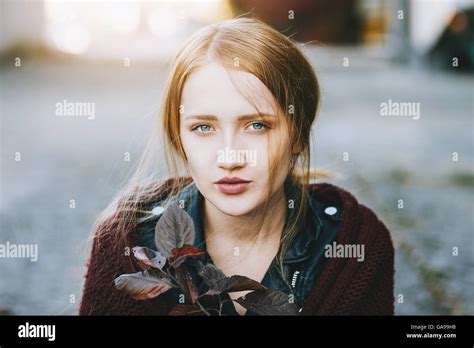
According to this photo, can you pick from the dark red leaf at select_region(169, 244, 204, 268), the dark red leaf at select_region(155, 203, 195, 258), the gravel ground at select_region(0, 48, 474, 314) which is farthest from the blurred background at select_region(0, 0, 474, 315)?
the dark red leaf at select_region(169, 244, 204, 268)

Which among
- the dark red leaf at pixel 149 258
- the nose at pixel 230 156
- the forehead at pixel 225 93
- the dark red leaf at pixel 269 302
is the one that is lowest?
the dark red leaf at pixel 269 302

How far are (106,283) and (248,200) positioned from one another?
0.56 metres

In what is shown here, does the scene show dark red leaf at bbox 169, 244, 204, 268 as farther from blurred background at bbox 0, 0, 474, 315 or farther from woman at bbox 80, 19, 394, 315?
blurred background at bbox 0, 0, 474, 315

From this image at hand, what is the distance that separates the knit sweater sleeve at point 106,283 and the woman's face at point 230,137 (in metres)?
0.36

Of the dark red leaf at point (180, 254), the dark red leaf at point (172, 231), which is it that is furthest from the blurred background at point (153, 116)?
the dark red leaf at point (180, 254)

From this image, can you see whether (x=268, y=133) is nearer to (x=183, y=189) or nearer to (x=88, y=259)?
(x=183, y=189)

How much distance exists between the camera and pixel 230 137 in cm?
264

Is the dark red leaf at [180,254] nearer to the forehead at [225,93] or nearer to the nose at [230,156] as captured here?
the nose at [230,156]

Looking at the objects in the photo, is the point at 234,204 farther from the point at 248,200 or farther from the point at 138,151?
the point at 138,151

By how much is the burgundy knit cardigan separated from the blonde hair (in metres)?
0.09

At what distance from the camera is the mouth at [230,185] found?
8.77ft

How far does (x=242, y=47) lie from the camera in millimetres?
2592

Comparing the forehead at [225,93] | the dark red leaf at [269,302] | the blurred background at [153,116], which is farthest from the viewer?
the blurred background at [153,116]
